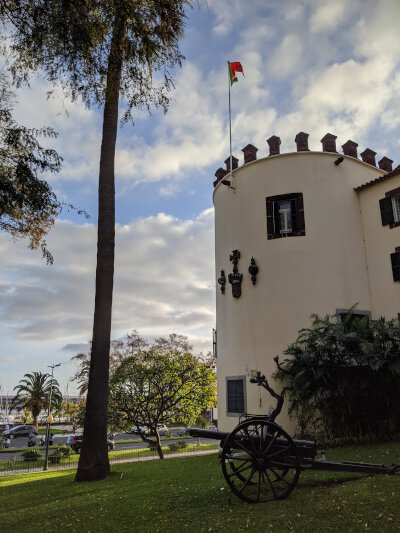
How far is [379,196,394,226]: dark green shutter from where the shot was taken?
594 inches

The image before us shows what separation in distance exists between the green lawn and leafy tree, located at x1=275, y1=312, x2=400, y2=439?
9.37 feet

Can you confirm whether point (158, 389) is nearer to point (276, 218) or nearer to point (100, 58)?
point (276, 218)

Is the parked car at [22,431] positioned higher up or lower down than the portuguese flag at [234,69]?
lower down

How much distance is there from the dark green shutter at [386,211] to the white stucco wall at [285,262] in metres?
1.02

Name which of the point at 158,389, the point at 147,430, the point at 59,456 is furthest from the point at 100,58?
the point at 147,430

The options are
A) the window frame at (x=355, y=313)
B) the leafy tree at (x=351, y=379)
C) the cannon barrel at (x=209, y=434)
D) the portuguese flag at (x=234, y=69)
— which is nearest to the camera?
the cannon barrel at (x=209, y=434)

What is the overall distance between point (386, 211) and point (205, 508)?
12.8 meters

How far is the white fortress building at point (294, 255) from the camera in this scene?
14820 mm

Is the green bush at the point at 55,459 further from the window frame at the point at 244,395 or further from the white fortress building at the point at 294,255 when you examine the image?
the window frame at the point at 244,395

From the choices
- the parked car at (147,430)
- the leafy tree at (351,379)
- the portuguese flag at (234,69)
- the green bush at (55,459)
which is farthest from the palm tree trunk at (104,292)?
the green bush at (55,459)

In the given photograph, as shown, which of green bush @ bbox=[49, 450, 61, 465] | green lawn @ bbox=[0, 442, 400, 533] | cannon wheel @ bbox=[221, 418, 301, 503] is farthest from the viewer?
green bush @ bbox=[49, 450, 61, 465]

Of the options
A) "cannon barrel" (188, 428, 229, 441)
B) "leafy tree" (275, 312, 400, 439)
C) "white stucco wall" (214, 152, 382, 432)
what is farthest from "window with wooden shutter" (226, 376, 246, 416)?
"cannon barrel" (188, 428, 229, 441)

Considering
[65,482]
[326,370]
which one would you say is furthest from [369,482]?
[65,482]

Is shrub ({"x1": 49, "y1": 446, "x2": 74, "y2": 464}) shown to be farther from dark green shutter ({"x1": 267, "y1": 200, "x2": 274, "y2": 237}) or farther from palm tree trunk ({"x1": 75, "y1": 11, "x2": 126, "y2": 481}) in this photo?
dark green shutter ({"x1": 267, "y1": 200, "x2": 274, "y2": 237})
